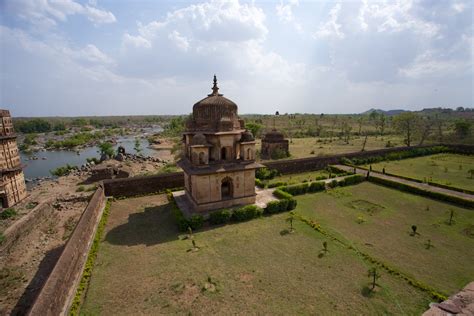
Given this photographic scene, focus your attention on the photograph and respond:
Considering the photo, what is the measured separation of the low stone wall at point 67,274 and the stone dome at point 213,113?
7758 mm

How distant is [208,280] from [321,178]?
1499 centimetres

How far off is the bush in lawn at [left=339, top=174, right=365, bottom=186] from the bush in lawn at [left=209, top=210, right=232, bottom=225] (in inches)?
433

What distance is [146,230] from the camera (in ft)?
43.9

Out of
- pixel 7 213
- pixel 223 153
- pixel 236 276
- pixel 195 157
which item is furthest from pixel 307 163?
pixel 7 213

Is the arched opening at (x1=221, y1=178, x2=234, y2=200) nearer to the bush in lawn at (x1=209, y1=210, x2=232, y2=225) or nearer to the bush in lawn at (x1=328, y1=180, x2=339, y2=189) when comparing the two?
the bush in lawn at (x1=209, y1=210, x2=232, y2=225)

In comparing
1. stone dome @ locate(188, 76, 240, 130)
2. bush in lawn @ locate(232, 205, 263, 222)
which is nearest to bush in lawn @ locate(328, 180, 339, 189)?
bush in lawn @ locate(232, 205, 263, 222)

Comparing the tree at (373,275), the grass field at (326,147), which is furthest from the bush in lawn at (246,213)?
the grass field at (326,147)

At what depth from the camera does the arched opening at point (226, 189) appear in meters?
15.5

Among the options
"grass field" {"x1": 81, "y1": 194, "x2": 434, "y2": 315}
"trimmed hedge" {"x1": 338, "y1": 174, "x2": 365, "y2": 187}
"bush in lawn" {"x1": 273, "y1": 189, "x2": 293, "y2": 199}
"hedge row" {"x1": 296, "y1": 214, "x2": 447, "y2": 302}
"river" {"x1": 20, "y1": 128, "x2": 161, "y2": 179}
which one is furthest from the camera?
"river" {"x1": 20, "y1": 128, "x2": 161, "y2": 179}

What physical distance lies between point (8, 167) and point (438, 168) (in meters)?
38.7

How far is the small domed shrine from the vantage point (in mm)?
14508

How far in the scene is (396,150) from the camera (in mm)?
32844

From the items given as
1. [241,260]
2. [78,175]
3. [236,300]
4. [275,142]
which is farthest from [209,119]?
[78,175]

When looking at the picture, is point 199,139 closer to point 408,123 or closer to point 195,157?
point 195,157
